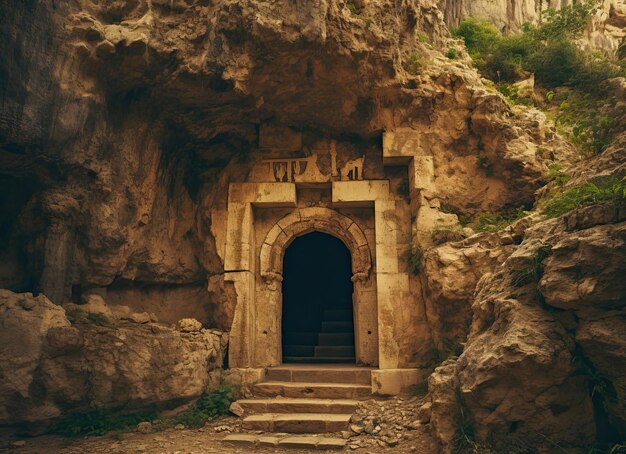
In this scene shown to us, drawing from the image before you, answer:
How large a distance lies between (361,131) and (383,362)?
3784mm

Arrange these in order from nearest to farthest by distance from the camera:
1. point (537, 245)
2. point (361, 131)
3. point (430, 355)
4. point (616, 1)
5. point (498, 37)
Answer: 1. point (537, 245)
2. point (430, 355)
3. point (361, 131)
4. point (498, 37)
5. point (616, 1)

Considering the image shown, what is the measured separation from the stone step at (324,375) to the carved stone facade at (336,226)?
36 centimetres

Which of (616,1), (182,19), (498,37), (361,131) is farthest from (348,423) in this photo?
(616,1)

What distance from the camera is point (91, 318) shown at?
6504mm

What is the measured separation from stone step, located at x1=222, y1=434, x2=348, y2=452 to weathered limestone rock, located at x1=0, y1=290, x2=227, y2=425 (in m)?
1.05

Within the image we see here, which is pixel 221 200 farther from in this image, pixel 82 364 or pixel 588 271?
pixel 588 271

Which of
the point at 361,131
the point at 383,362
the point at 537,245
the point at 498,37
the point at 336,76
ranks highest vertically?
the point at 498,37

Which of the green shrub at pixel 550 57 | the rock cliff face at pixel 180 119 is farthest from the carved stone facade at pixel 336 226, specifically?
the green shrub at pixel 550 57

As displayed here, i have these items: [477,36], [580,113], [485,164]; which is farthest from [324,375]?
[477,36]

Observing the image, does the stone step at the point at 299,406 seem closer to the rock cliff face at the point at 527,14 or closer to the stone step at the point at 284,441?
the stone step at the point at 284,441

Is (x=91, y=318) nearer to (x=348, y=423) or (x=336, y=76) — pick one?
(x=348, y=423)

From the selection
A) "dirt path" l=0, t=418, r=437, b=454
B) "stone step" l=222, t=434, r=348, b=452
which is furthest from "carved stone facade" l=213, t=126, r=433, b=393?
"dirt path" l=0, t=418, r=437, b=454

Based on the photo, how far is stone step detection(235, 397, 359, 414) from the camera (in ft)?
22.8

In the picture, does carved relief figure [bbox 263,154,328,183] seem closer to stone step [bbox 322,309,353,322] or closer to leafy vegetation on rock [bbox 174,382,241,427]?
leafy vegetation on rock [bbox 174,382,241,427]
